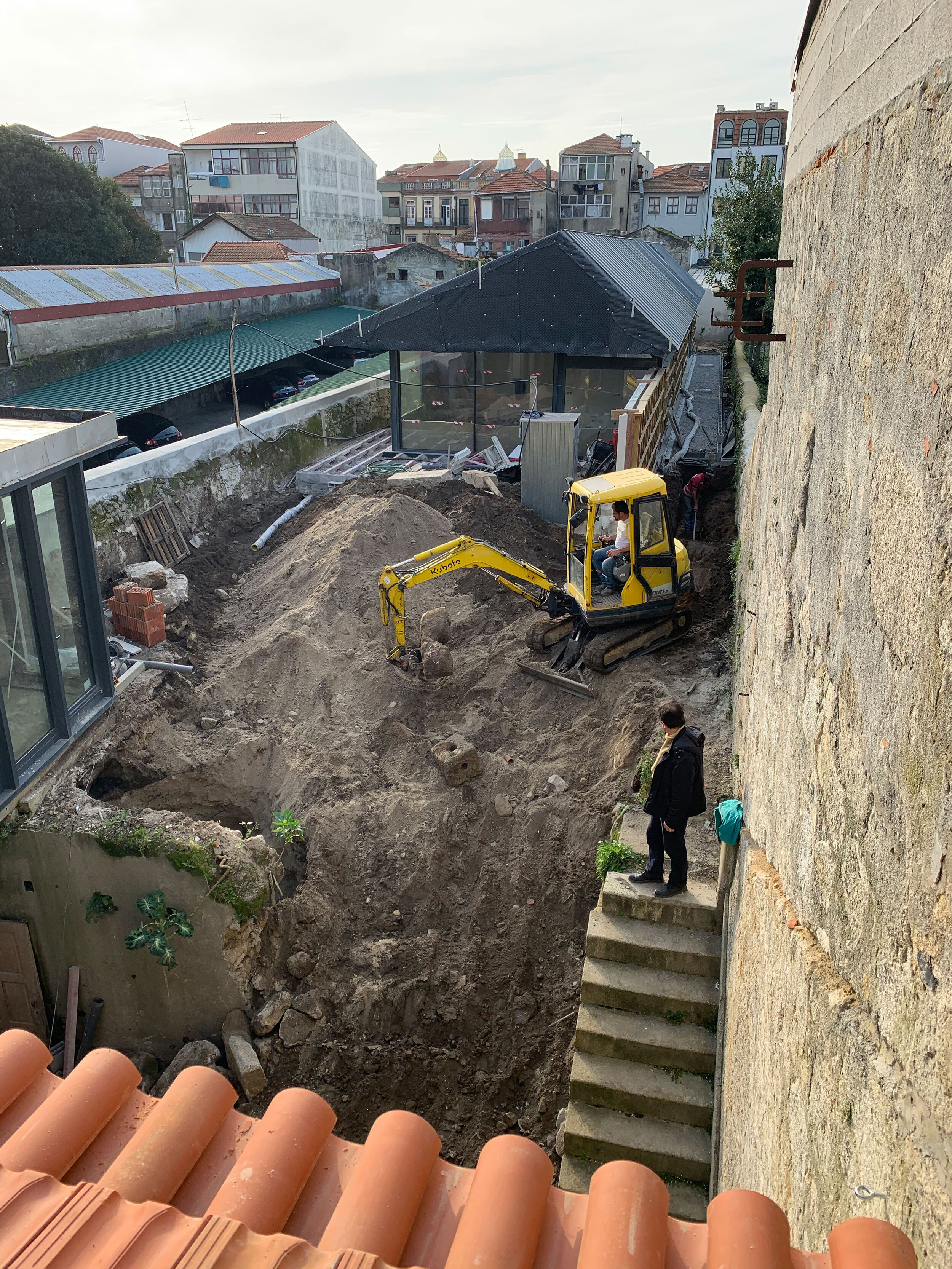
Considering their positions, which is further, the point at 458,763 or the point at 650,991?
the point at 458,763

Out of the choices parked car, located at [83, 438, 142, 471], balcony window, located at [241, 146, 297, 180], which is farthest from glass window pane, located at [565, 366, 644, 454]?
balcony window, located at [241, 146, 297, 180]

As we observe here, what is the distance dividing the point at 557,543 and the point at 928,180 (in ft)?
40.7

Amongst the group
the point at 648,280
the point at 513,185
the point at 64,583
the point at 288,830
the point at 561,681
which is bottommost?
the point at 288,830

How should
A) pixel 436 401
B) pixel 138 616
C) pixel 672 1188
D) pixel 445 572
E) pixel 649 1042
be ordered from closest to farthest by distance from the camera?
1. pixel 672 1188
2. pixel 649 1042
3. pixel 445 572
4. pixel 138 616
5. pixel 436 401

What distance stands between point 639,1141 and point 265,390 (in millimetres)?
25104

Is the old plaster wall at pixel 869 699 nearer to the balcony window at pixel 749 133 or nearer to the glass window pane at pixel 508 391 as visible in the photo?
the glass window pane at pixel 508 391

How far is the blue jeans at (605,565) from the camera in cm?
1016

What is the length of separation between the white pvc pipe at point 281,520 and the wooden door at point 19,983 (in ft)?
25.9

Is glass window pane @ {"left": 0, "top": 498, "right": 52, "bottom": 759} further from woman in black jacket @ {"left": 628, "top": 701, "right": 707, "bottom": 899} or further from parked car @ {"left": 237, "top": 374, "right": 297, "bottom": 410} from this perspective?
parked car @ {"left": 237, "top": 374, "right": 297, "bottom": 410}

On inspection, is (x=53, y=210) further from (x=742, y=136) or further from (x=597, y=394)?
(x=742, y=136)

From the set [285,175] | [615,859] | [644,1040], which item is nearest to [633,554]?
[615,859]

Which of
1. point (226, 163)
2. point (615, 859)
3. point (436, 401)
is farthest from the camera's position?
point (226, 163)

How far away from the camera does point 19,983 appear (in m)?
8.49

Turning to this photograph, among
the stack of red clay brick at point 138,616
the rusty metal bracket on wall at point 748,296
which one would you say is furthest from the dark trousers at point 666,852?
the stack of red clay brick at point 138,616
